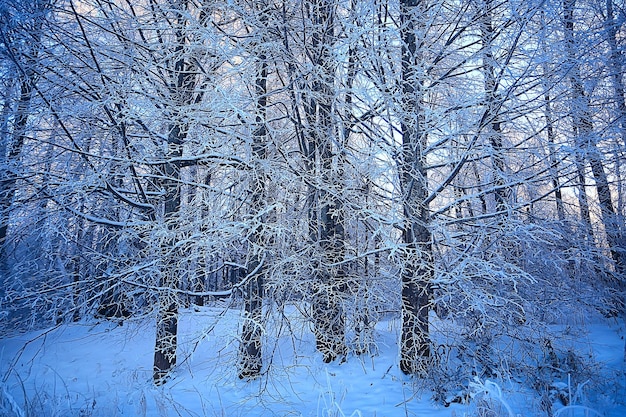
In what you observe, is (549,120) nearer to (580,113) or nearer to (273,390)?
(580,113)

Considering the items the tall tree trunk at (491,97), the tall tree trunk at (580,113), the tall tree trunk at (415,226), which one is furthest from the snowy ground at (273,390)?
the tall tree trunk at (580,113)

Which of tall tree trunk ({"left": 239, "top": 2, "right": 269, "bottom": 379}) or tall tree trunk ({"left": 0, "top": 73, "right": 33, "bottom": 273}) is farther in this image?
tall tree trunk ({"left": 0, "top": 73, "right": 33, "bottom": 273})

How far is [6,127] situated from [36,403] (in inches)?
208

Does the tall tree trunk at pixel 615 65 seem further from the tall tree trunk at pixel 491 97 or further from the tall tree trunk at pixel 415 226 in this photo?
the tall tree trunk at pixel 415 226

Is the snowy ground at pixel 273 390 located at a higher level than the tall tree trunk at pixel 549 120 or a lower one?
lower

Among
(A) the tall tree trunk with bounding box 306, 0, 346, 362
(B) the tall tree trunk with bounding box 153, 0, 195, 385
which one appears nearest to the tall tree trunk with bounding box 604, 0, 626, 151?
(A) the tall tree trunk with bounding box 306, 0, 346, 362

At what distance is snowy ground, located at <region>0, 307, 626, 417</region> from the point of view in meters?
3.99

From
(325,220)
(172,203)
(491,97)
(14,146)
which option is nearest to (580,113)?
(491,97)

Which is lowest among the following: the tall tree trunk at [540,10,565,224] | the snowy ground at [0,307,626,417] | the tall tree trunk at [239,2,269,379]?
the snowy ground at [0,307,626,417]

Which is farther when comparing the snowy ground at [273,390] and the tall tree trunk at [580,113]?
the tall tree trunk at [580,113]

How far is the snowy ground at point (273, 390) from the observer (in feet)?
13.1

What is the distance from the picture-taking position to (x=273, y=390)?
5316mm

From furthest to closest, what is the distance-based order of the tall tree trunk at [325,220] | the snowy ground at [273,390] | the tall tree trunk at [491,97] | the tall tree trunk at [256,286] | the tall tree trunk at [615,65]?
the tall tree trunk at [325,220] → the tall tree trunk at [256,286] → the tall tree trunk at [615,65] → the tall tree trunk at [491,97] → the snowy ground at [273,390]

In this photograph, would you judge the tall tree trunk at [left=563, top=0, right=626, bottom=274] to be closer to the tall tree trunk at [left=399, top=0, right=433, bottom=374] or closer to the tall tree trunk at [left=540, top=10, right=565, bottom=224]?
the tall tree trunk at [left=540, top=10, right=565, bottom=224]
